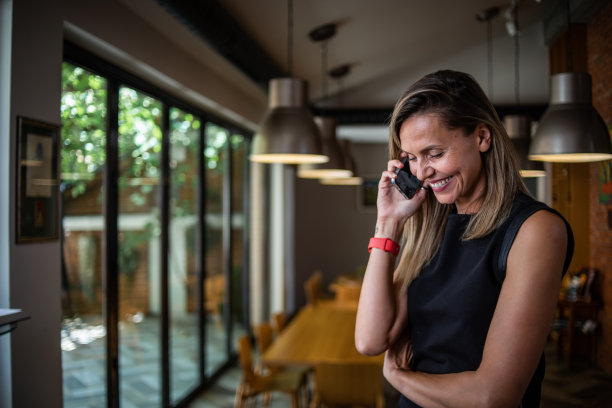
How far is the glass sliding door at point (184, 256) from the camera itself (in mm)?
4473

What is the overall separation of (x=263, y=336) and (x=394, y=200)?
3.19 m

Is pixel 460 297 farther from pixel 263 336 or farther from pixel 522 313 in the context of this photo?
pixel 263 336

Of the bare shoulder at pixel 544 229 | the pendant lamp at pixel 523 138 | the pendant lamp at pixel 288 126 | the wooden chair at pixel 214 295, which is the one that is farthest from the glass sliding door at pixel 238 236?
the bare shoulder at pixel 544 229

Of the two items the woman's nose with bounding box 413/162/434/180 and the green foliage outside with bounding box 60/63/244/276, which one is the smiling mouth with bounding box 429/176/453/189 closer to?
the woman's nose with bounding box 413/162/434/180

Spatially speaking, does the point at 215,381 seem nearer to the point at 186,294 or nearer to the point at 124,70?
→ the point at 186,294

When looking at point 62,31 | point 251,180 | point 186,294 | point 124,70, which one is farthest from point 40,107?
point 251,180

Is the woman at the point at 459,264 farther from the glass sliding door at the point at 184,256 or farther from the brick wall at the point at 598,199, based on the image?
the glass sliding door at the point at 184,256

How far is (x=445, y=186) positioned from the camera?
1.19 meters

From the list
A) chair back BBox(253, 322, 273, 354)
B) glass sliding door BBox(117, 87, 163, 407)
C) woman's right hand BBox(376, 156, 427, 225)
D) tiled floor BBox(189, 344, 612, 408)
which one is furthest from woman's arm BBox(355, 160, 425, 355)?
chair back BBox(253, 322, 273, 354)

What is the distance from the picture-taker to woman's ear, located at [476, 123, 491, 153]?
3.80ft

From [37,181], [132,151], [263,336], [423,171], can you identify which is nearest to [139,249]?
[132,151]

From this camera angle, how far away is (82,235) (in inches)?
122

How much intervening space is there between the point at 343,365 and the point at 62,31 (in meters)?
2.49

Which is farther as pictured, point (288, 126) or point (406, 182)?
point (288, 126)
